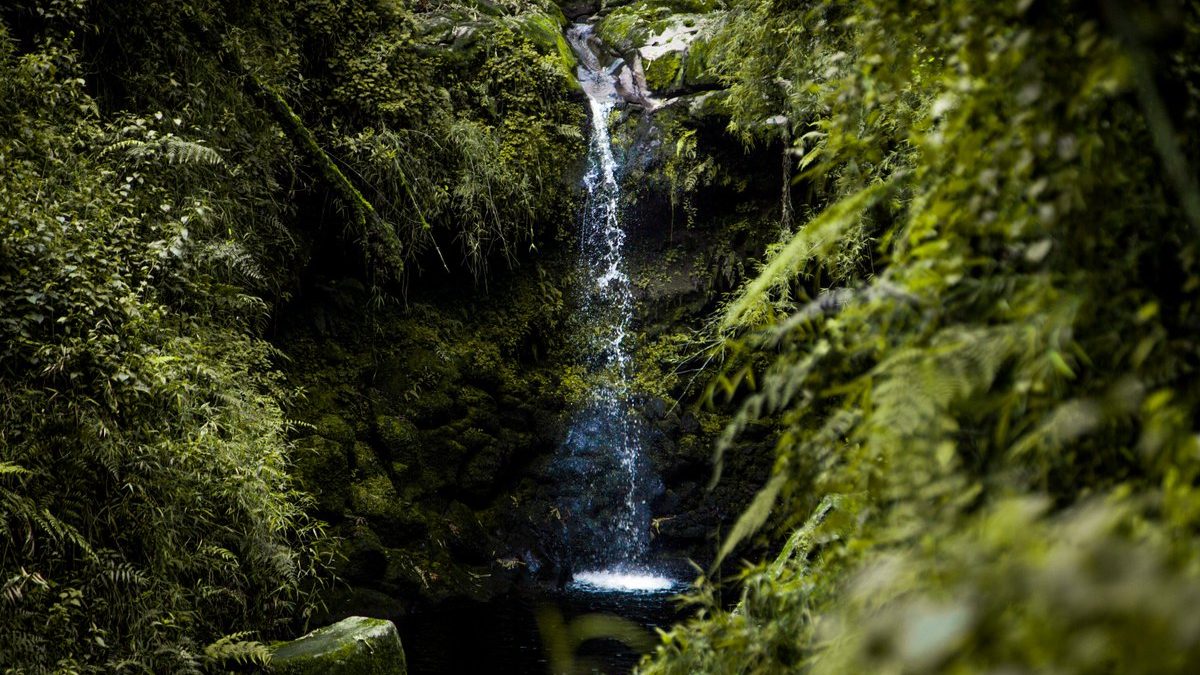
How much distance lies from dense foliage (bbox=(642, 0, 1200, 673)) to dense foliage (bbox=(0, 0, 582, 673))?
3770 mm

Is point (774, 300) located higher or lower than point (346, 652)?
higher

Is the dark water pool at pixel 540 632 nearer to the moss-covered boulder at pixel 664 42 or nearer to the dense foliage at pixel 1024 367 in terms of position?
the dense foliage at pixel 1024 367

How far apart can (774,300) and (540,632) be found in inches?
174

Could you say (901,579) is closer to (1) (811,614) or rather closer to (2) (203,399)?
(1) (811,614)

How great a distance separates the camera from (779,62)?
623 centimetres

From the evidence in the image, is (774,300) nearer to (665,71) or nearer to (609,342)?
(609,342)

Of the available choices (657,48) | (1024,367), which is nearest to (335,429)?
(657,48)

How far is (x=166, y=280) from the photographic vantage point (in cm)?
519

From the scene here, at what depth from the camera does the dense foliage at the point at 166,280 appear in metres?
3.77

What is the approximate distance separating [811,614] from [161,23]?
273 inches

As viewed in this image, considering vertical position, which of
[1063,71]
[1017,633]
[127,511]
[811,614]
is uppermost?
[1063,71]

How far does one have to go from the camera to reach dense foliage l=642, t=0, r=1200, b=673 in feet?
2.49

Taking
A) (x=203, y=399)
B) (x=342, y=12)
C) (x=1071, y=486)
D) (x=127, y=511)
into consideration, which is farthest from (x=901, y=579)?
(x=342, y=12)

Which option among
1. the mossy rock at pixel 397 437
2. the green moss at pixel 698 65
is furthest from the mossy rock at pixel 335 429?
the green moss at pixel 698 65
